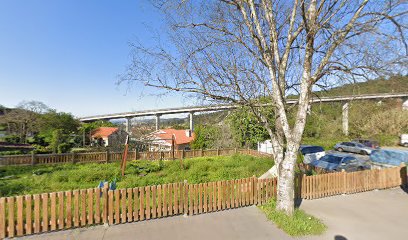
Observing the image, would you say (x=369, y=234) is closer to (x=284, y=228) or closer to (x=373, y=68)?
(x=284, y=228)

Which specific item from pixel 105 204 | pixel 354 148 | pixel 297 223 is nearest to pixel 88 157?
pixel 105 204

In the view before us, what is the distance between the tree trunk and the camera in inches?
237

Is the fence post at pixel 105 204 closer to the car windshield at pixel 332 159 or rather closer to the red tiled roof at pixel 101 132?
the car windshield at pixel 332 159

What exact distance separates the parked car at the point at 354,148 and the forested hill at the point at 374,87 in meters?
18.7

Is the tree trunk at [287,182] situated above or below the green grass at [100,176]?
above

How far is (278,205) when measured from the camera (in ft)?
20.6

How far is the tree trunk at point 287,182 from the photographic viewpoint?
237 inches

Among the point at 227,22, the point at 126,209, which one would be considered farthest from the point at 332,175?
the point at 126,209

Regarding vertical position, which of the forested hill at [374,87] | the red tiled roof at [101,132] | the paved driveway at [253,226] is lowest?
the paved driveway at [253,226]

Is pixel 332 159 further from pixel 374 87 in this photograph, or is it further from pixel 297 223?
pixel 297 223

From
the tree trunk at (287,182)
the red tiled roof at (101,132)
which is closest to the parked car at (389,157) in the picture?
the tree trunk at (287,182)

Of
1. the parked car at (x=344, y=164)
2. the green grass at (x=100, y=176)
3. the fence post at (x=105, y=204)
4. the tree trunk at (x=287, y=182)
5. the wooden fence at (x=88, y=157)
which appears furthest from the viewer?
the wooden fence at (x=88, y=157)

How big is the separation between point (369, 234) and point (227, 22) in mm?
6693

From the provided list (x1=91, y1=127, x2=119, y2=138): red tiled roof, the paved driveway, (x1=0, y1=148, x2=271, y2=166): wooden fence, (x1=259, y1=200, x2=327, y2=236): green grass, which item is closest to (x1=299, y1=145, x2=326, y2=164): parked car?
(x1=0, y1=148, x2=271, y2=166): wooden fence
